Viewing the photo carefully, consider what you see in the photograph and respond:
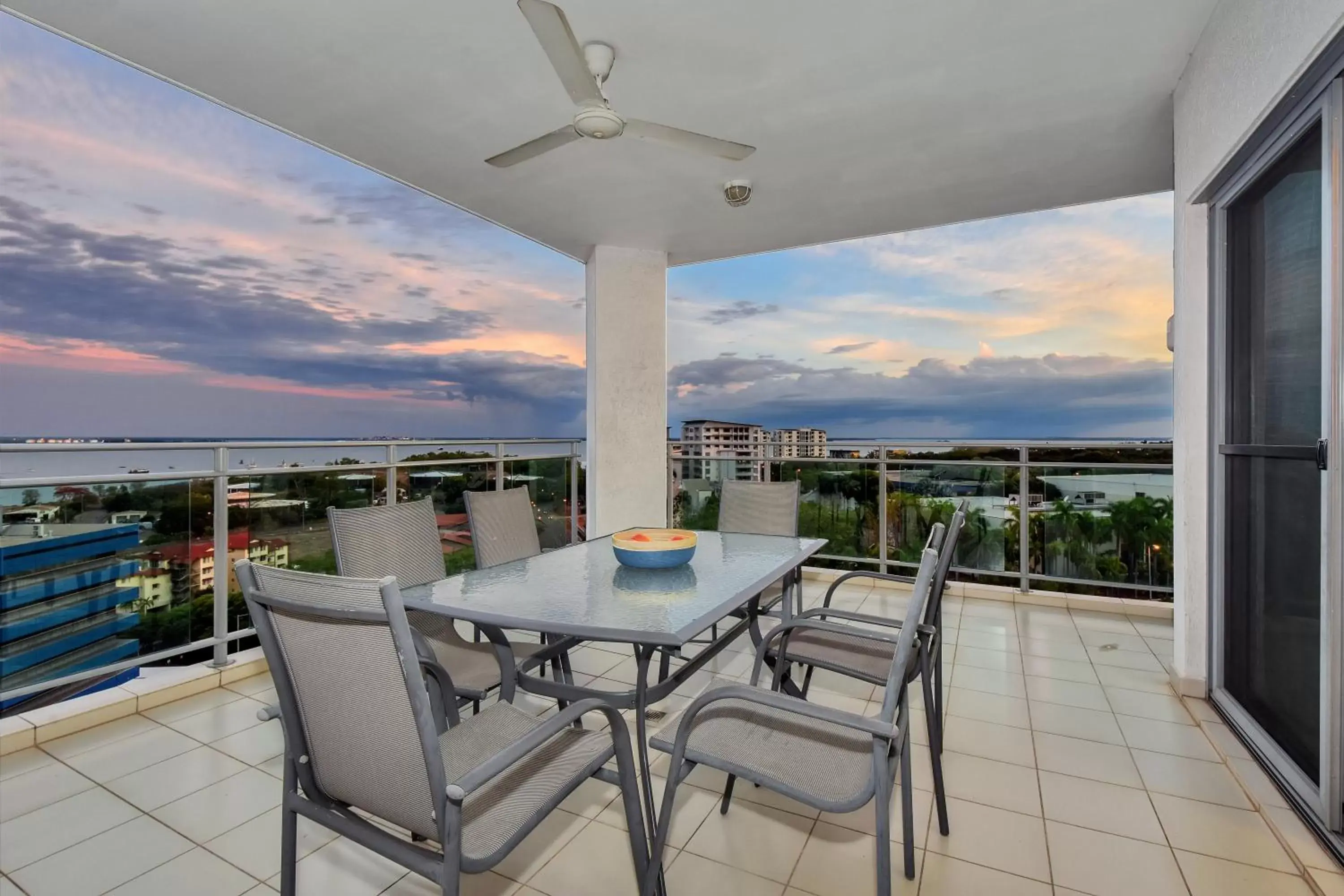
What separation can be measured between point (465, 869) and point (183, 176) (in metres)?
7.04

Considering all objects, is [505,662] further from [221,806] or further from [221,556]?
[221,556]

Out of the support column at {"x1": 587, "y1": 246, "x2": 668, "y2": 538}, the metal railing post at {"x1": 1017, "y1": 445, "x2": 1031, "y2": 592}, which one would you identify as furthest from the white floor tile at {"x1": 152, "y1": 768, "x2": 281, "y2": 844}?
the metal railing post at {"x1": 1017, "y1": 445, "x2": 1031, "y2": 592}

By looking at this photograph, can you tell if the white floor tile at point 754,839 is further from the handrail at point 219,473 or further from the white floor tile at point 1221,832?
the handrail at point 219,473

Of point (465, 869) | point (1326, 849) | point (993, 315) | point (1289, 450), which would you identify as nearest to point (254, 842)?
point (465, 869)

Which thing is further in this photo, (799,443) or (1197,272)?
(799,443)

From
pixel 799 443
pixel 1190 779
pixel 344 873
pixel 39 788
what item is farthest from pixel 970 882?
pixel 799 443

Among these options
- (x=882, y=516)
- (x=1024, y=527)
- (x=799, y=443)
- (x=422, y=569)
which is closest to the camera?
(x=422, y=569)

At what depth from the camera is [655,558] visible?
2078 millimetres

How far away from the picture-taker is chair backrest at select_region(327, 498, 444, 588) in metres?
1.99

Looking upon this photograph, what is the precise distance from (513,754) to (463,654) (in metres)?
1.22

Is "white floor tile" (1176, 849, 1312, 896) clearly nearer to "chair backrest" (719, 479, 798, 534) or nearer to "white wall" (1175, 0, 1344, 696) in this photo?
"white wall" (1175, 0, 1344, 696)

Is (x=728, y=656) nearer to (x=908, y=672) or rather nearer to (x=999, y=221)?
(x=908, y=672)

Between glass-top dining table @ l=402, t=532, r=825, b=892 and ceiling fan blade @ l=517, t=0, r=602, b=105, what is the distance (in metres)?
1.68

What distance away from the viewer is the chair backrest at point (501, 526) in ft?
8.39
